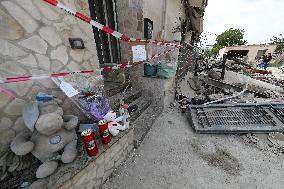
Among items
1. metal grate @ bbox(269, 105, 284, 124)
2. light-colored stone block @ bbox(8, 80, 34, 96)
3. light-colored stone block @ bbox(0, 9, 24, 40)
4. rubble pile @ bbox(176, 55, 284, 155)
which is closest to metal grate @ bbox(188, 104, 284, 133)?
metal grate @ bbox(269, 105, 284, 124)

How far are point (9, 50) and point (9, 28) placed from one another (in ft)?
1.03

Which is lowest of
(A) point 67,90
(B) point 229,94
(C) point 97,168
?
(B) point 229,94

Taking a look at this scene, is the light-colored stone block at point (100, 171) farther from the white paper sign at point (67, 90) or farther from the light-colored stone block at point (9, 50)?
the light-colored stone block at point (9, 50)

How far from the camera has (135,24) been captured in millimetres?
5461

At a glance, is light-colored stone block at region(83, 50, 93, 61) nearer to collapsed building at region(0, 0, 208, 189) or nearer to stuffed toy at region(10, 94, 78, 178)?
collapsed building at region(0, 0, 208, 189)

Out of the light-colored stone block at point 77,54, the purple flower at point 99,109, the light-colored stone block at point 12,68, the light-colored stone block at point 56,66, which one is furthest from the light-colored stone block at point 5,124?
the light-colored stone block at point 77,54

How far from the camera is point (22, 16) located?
2.43 m

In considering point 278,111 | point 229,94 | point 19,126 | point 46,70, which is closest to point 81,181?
point 19,126

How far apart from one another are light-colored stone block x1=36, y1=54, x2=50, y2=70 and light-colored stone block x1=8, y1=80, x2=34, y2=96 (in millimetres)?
323

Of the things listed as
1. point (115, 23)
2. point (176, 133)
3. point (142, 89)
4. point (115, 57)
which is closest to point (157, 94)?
point (142, 89)

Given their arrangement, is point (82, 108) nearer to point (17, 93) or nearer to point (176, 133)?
point (17, 93)

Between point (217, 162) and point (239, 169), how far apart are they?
16.5 inches

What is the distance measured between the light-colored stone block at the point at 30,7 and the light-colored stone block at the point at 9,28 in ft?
0.87

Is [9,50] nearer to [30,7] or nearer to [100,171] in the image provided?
[30,7]
